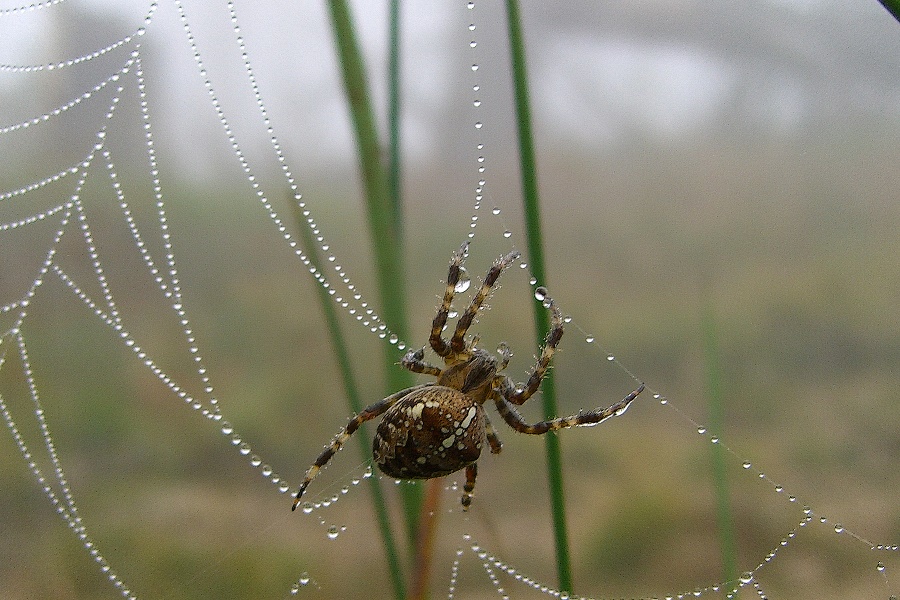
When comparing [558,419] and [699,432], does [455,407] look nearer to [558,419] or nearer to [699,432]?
[558,419]

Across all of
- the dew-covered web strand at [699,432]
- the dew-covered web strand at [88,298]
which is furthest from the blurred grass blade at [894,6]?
the dew-covered web strand at [88,298]

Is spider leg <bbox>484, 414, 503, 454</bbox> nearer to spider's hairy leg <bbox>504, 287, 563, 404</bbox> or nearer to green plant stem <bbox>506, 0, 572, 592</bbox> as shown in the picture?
spider's hairy leg <bbox>504, 287, 563, 404</bbox>

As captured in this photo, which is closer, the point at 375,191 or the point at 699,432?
the point at 375,191

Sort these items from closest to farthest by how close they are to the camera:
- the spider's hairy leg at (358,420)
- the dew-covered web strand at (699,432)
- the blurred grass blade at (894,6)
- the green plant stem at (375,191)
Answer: the blurred grass blade at (894,6) < the green plant stem at (375,191) < the spider's hairy leg at (358,420) < the dew-covered web strand at (699,432)

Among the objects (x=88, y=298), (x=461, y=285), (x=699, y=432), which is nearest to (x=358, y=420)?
(x=461, y=285)

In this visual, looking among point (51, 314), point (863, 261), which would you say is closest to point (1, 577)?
point (51, 314)

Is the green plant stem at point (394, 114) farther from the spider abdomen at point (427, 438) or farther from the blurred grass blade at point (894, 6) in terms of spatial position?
the blurred grass blade at point (894, 6)

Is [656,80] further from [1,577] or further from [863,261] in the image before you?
[1,577]
